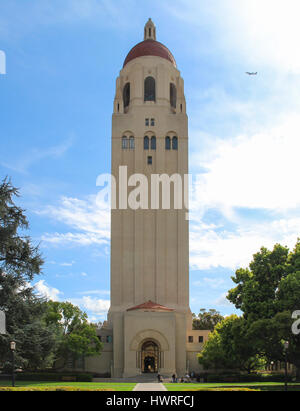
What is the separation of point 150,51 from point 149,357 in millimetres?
47426

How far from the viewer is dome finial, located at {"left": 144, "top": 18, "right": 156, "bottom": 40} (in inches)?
3467

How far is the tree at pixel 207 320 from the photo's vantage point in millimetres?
89512

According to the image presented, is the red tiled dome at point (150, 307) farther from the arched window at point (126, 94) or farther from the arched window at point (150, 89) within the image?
the arched window at point (126, 94)

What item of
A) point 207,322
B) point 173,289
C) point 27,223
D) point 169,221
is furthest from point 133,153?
point 27,223

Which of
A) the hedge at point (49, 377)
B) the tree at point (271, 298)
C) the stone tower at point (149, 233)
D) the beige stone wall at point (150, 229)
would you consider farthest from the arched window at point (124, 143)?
the tree at point (271, 298)

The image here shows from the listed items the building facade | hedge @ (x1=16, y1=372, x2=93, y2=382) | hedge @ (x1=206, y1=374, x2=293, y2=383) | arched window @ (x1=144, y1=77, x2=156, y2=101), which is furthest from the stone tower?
hedge @ (x1=206, y1=374, x2=293, y2=383)

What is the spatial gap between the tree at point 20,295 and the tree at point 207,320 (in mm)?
57550

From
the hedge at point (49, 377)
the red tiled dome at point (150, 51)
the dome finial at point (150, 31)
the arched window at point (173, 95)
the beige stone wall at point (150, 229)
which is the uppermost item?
the dome finial at point (150, 31)

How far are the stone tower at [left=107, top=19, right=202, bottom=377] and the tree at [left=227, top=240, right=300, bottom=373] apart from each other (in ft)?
77.5

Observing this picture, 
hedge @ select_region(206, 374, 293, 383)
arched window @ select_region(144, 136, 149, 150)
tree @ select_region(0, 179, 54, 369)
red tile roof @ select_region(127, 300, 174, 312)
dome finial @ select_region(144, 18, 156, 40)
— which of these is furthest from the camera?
dome finial @ select_region(144, 18, 156, 40)

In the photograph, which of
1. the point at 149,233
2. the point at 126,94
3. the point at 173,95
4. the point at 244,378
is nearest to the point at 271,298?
the point at 244,378

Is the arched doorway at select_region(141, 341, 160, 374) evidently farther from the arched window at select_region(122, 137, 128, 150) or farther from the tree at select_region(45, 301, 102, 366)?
the arched window at select_region(122, 137, 128, 150)
